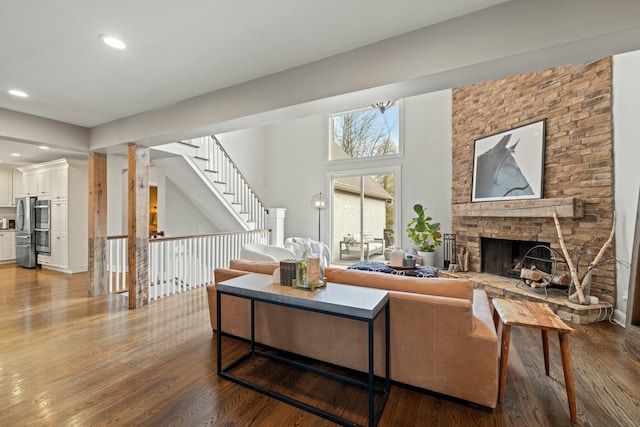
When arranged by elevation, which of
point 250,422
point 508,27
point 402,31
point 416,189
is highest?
point 402,31

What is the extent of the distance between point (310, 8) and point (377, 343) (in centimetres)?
228

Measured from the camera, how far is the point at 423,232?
6.10 m

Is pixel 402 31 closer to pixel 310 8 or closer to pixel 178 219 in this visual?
pixel 310 8

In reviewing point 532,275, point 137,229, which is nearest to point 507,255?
point 532,275

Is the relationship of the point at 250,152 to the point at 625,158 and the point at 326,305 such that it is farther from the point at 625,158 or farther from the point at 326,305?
the point at 625,158

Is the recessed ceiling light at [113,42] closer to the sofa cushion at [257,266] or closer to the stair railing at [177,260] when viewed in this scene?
the sofa cushion at [257,266]

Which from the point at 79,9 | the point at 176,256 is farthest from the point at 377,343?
the point at 176,256

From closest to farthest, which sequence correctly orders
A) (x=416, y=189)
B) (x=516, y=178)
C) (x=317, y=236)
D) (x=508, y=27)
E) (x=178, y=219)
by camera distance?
(x=508, y=27)
(x=516, y=178)
(x=416, y=189)
(x=178, y=219)
(x=317, y=236)

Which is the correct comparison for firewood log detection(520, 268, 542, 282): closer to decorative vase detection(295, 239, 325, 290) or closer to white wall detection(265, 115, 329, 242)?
decorative vase detection(295, 239, 325, 290)

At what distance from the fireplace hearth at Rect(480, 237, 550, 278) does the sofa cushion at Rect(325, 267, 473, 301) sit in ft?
10.5

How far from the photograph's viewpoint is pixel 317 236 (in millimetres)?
7652

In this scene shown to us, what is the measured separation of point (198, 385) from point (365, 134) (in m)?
6.26

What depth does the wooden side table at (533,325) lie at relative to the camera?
178cm

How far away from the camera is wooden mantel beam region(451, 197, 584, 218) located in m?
3.64
